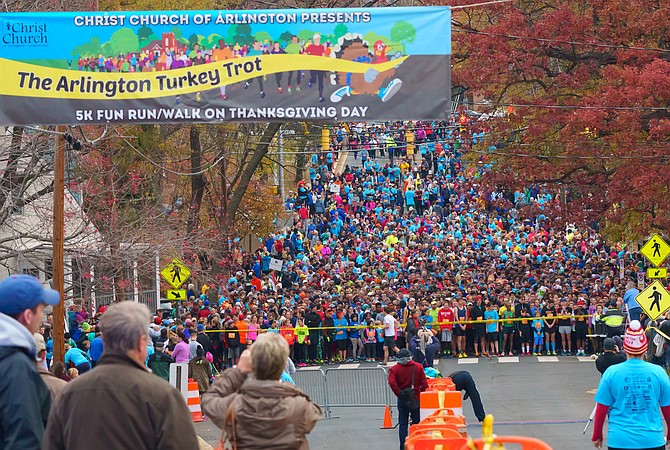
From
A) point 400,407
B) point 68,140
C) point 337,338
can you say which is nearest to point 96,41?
point 68,140

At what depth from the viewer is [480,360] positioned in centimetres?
2961

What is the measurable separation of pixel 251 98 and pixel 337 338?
1693 cm

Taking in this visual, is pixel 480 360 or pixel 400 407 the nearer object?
pixel 400 407

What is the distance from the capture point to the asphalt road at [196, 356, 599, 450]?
17250mm

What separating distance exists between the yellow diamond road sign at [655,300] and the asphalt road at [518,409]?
1773 millimetres

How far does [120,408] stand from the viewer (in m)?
5.04

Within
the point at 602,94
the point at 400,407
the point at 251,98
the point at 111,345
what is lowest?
the point at 400,407

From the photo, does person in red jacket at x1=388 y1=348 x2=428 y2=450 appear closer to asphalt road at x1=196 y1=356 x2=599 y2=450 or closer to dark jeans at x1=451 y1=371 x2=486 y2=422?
asphalt road at x1=196 y1=356 x2=599 y2=450

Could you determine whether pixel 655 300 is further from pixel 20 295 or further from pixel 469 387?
pixel 20 295

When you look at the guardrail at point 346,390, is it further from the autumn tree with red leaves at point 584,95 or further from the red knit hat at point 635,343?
the red knit hat at point 635,343

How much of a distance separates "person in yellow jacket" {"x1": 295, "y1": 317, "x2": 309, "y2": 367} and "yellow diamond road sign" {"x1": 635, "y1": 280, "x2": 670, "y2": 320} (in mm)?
8645

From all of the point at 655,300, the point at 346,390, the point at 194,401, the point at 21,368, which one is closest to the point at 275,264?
the point at 346,390

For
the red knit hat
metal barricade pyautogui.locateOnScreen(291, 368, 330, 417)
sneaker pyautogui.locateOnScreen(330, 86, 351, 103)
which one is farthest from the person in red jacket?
the red knit hat

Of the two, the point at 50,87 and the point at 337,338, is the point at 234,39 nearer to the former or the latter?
the point at 50,87
